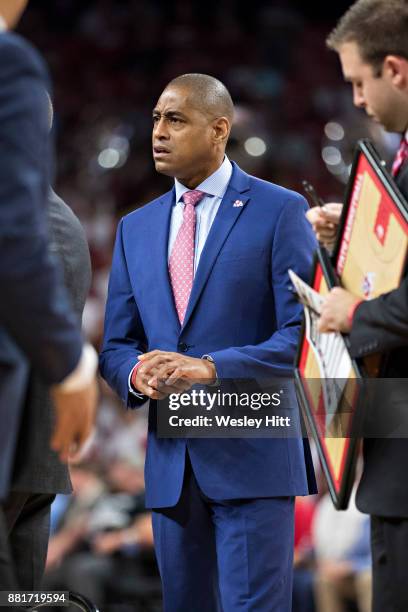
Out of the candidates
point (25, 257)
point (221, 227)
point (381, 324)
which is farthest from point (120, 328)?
point (25, 257)

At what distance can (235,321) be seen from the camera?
3.29 m

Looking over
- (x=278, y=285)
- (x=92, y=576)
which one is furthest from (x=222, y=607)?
(x=92, y=576)

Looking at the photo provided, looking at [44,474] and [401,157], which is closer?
[401,157]

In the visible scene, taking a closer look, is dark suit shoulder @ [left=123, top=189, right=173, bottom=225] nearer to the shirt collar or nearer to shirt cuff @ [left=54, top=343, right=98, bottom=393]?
the shirt collar

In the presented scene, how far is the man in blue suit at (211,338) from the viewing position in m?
3.18

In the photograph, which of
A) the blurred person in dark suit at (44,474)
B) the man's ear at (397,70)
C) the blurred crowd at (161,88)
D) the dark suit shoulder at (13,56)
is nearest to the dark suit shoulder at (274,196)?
the blurred person in dark suit at (44,474)

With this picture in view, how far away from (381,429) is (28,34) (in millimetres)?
10132

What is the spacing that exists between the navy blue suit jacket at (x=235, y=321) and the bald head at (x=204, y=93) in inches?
8.8

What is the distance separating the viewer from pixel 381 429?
94.5 inches

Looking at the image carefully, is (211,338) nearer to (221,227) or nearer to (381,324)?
(221,227)

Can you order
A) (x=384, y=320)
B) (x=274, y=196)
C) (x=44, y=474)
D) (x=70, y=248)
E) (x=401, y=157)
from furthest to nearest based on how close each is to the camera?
(x=274, y=196), (x=70, y=248), (x=44, y=474), (x=401, y=157), (x=384, y=320)

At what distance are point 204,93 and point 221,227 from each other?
436 mm

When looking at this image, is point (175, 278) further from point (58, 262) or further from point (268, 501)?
point (268, 501)

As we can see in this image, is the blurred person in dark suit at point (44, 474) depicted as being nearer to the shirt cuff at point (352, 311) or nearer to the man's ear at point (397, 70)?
the shirt cuff at point (352, 311)
